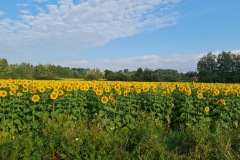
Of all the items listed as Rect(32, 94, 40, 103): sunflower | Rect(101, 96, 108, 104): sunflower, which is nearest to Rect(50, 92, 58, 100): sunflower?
Rect(32, 94, 40, 103): sunflower

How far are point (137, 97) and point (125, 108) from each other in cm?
84

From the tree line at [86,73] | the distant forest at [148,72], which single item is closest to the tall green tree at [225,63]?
the distant forest at [148,72]

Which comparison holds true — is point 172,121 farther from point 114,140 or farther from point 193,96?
point 114,140

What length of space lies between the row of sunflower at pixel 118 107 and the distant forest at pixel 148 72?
1045 inches

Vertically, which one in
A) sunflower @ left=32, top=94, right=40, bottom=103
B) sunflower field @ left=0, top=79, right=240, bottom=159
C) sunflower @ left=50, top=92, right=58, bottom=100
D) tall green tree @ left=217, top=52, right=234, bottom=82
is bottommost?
sunflower field @ left=0, top=79, right=240, bottom=159

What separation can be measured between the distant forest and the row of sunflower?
87.1 ft

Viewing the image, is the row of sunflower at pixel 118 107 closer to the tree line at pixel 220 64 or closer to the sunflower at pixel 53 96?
the sunflower at pixel 53 96

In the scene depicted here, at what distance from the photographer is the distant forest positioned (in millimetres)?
37531

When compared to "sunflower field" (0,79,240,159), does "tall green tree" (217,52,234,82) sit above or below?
above

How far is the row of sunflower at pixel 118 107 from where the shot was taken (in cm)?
796

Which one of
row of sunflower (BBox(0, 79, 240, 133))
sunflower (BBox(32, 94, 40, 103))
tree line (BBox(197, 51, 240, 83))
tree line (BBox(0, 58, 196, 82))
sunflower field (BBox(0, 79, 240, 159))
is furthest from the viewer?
tree line (BBox(197, 51, 240, 83))

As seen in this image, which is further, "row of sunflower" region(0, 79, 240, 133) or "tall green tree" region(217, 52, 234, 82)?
"tall green tree" region(217, 52, 234, 82)

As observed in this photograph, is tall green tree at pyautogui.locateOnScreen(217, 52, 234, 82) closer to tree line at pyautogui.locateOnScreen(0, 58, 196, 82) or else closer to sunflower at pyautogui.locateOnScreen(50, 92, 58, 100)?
tree line at pyautogui.locateOnScreen(0, 58, 196, 82)

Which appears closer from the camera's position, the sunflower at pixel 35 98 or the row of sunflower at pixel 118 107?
the row of sunflower at pixel 118 107
